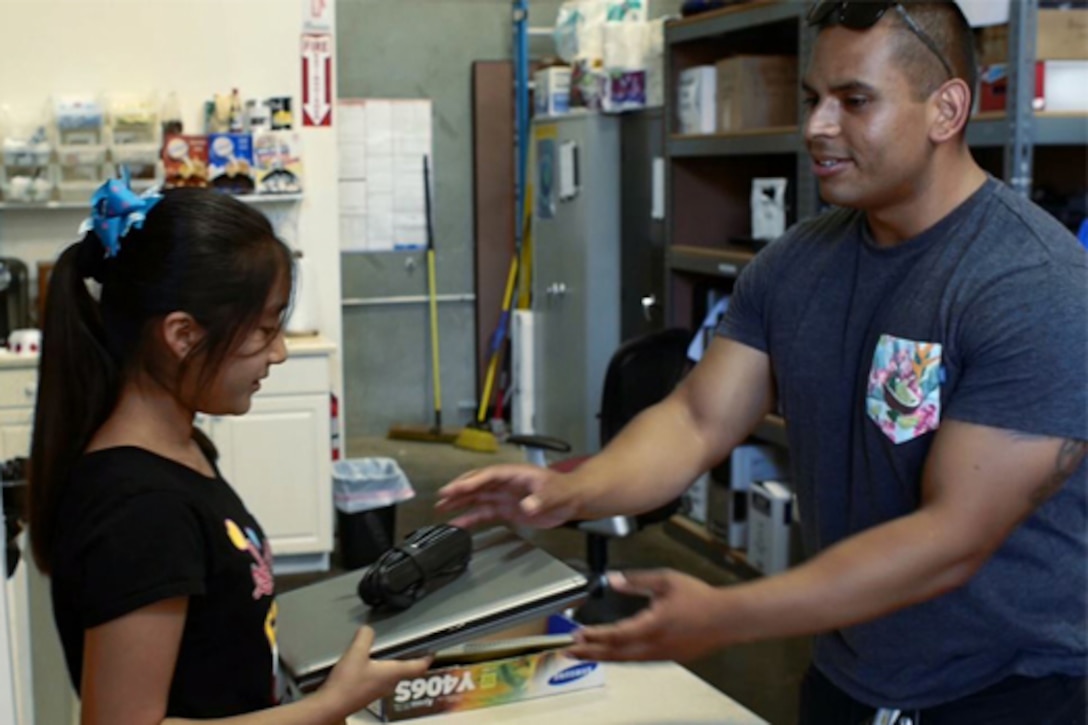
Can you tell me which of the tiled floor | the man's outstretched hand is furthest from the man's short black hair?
the tiled floor

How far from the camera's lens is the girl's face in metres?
1.37

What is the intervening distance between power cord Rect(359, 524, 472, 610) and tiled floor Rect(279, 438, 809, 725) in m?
1.30

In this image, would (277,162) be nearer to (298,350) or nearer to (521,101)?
(298,350)

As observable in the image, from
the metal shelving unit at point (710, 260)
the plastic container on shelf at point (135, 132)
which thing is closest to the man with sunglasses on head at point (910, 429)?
the metal shelving unit at point (710, 260)

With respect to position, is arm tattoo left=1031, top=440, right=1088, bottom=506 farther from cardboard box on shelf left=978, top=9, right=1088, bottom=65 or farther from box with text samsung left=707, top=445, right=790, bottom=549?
box with text samsung left=707, top=445, right=790, bottom=549

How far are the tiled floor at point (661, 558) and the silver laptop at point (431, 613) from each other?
1.29 metres

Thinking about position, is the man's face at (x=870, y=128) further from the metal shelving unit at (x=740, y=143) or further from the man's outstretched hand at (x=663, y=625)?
the metal shelving unit at (x=740, y=143)

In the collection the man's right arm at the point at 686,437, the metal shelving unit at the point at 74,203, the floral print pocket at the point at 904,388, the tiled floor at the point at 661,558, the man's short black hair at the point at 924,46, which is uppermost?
the man's short black hair at the point at 924,46

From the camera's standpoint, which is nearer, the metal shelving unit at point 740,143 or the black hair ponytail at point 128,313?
the black hair ponytail at point 128,313

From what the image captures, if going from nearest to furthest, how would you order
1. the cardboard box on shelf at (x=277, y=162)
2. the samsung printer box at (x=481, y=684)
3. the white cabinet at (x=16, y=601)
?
the white cabinet at (x=16, y=601) < the samsung printer box at (x=481, y=684) < the cardboard box on shelf at (x=277, y=162)

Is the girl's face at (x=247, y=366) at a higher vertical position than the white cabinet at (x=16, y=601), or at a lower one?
higher

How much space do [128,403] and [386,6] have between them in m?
6.19

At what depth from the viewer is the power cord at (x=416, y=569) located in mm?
1547

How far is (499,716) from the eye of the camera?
170 centimetres
